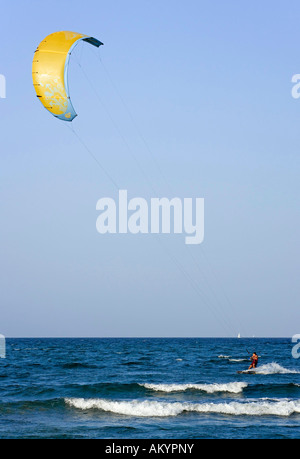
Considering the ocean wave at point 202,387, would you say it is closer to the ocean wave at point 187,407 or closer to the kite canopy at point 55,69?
the ocean wave at point 187,407

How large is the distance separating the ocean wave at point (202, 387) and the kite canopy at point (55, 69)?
1325 centimetres

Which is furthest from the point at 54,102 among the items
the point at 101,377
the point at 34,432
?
the point at 101,377

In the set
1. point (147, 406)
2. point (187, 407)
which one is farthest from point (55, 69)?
point (187, 407)

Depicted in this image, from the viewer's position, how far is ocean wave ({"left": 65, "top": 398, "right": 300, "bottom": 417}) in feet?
61.2

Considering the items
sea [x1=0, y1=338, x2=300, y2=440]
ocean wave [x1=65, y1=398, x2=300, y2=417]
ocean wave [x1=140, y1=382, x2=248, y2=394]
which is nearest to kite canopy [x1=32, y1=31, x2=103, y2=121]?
sea [x1=0, y1=338, x2=300, y2=440]

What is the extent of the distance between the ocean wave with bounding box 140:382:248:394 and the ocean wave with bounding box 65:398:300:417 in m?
3.54

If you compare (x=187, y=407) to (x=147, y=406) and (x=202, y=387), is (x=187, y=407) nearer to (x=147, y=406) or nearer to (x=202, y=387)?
(x=147, y=406)

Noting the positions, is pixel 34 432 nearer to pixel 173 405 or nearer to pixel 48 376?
pixel 173 405

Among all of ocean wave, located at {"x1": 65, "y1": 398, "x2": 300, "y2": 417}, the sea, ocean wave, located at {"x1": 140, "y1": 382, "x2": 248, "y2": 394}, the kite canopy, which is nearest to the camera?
the sea

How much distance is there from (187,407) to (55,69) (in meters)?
12.4

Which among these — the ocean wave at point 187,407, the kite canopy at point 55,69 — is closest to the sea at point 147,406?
the ocean wave at point 187,407

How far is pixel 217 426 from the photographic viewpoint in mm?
16250

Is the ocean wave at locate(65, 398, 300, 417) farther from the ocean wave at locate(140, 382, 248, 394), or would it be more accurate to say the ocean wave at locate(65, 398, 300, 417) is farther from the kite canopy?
the kite canopy
